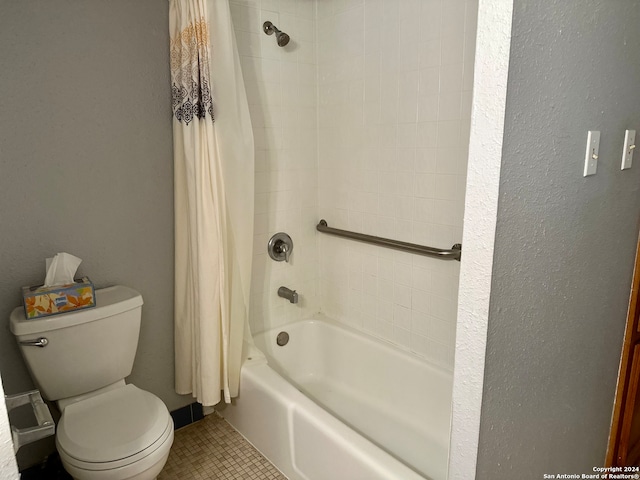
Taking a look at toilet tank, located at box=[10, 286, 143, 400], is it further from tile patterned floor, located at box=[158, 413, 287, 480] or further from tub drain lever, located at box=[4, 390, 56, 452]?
tub drain lever, located at box=[4, 390, 56, 452]

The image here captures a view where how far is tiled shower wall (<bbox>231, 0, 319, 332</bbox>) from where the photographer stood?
6.85ft

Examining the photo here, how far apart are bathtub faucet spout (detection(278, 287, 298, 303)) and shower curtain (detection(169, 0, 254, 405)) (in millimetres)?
279

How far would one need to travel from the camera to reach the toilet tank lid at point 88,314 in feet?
4.99

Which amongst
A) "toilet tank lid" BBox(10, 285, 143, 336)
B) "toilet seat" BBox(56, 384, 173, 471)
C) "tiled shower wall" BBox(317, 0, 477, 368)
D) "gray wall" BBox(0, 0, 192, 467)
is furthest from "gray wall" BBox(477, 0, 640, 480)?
"gray wall" BBox(0, 0, 192, 467)

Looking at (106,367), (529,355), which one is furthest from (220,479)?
(529,355)

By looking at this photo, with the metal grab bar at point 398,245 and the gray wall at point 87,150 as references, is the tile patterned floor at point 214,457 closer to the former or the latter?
the gray wall at point 87,150

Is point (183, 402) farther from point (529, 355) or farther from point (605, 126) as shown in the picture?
point (605, 126)

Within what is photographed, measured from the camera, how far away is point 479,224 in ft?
3.02

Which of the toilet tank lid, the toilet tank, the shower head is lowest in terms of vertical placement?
the toilet tank

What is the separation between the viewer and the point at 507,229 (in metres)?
0.94

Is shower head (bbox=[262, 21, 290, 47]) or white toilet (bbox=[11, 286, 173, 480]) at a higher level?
shower head (bbox=[262, 21, 290, 47])

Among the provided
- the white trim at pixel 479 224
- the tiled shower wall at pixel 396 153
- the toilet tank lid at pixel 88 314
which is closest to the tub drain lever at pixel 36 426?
the toilet tank lid at pixel 88 314

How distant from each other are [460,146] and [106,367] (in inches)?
64.0

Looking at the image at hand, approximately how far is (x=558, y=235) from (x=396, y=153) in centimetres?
97
